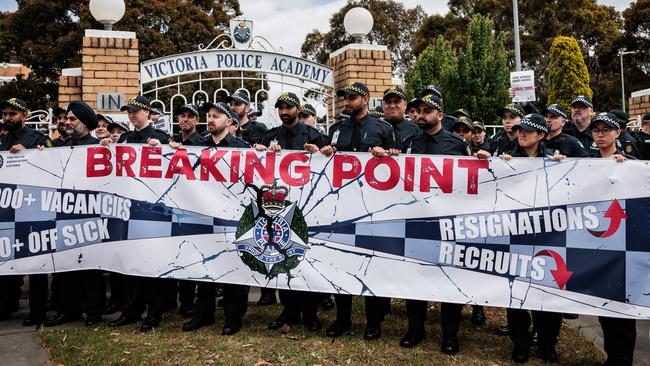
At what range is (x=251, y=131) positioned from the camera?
6508 mm

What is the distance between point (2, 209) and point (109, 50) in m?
3.61

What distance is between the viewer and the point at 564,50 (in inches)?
766

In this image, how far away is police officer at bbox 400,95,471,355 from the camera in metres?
4.15

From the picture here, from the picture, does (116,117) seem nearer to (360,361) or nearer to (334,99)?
(334,99)

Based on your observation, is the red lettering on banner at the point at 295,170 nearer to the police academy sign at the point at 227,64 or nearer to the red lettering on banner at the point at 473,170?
the red lettering on banner at the point at 473,170

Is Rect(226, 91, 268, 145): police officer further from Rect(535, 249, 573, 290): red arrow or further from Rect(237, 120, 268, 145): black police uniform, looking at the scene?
Rect(535, 249, 573, 290): red arrow

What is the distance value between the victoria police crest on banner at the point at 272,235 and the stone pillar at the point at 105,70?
4145mm

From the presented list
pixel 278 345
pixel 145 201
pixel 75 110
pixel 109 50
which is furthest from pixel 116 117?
pixel 278 345

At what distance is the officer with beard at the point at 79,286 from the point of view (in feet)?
15.7

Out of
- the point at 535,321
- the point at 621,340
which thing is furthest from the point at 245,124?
the point at 621,340

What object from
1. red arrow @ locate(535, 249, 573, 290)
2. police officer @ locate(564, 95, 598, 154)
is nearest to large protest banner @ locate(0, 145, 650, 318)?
red arrow @ locate(535, 249, 573, 290)

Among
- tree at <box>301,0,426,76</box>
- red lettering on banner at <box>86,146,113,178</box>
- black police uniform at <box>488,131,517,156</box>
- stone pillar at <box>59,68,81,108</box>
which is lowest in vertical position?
red lettering on banner at <box>86,146,113,178</box>

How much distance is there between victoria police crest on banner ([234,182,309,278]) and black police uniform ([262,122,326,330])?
0.40 meters

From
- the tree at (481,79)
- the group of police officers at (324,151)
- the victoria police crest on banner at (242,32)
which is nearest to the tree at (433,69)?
the tree at (481,79)
